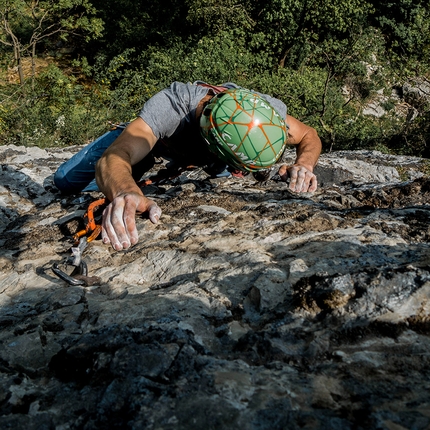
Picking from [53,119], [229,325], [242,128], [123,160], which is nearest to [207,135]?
[242,128]

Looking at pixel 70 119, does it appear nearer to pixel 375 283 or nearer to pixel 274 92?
pixel 274 92

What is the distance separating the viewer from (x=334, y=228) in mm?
2754

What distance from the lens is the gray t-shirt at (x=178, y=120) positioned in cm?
339

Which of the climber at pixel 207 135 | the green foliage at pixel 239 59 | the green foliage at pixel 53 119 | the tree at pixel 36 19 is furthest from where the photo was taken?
the tree at pixel 36 19

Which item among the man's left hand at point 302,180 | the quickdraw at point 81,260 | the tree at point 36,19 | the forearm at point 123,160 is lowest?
the quickdraw at point 81,260

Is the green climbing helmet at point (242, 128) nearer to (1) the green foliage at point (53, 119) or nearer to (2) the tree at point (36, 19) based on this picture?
(1) the green foliage at point (53, 119)

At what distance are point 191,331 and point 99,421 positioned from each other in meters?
0.53

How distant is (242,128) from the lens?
329 cm

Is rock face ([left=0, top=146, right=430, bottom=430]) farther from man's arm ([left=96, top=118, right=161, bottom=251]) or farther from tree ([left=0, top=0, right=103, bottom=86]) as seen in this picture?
tree ([left=0, top=0, right=103, bottom=86])

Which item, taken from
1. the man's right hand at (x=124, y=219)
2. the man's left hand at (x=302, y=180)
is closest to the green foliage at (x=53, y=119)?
the man's left hand at (x=302, y=180)

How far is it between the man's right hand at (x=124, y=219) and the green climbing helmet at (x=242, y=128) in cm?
103

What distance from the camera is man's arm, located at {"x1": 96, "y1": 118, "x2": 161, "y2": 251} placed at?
2406 millimetres

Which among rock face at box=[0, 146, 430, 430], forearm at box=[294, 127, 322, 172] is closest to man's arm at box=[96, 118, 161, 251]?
rock face at box=[0, 146, 430, 430]

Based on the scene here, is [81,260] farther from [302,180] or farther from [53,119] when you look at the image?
[53,119]
